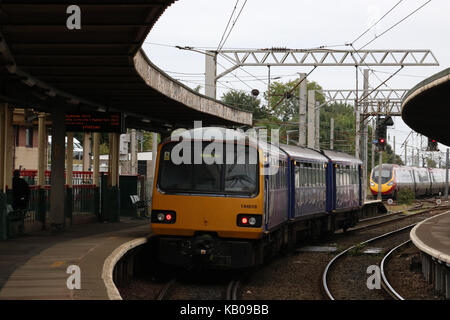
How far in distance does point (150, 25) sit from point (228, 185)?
4482 millimetres

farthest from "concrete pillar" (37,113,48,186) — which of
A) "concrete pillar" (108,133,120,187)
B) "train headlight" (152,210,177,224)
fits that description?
"train headlight" (152,210,177,224)

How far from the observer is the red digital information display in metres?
18.0

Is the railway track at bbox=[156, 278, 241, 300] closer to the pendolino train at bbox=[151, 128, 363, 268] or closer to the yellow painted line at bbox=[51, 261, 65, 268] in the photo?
the pendolino train at bbox=[151, 128, 363, 268]

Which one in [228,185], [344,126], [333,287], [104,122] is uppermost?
[344,126]

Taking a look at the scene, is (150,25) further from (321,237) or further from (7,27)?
(321,237)

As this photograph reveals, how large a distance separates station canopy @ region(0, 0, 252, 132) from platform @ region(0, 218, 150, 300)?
→ 122 inches

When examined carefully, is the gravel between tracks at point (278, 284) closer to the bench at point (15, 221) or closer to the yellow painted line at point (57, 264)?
the yellow painted line at point (57, 264)

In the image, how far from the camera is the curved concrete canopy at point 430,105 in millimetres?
15273

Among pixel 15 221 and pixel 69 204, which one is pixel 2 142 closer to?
pixel 15 221

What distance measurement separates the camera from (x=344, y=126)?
10969 centimetres

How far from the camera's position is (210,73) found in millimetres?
25609

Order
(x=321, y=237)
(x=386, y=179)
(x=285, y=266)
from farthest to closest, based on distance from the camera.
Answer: (x=386, y=179) → (x=321, y=237) → (x=285, y=266)

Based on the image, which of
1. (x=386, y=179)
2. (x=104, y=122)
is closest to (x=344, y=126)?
(x=386, y=179)
